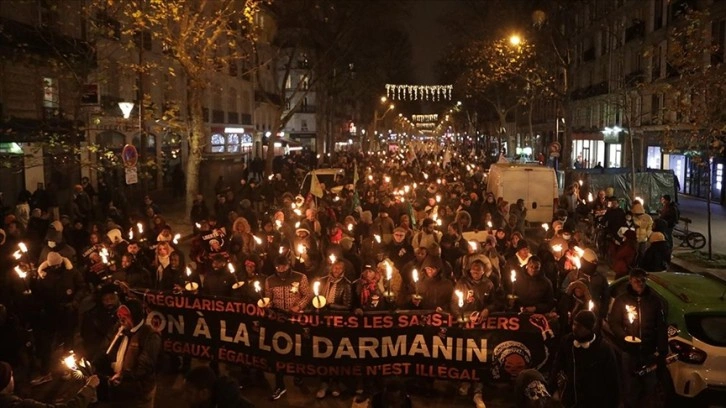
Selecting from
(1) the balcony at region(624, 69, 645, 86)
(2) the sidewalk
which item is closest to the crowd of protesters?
(2) the sidewalk

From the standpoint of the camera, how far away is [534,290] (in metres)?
8.65

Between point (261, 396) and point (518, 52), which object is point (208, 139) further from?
point (261, 396)

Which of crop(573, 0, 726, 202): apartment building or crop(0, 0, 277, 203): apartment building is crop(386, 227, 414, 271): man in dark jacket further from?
crop(573, 0, 726, 202): apartment building

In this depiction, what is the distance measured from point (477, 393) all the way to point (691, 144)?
13.1 metres

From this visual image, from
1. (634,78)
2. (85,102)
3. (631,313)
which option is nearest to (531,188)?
(85,102)

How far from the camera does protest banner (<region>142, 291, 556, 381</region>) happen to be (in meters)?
7.68

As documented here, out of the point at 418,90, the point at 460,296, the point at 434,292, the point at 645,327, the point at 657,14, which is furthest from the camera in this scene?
the point at 418,90

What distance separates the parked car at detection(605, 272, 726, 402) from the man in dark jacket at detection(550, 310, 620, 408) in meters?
1.94

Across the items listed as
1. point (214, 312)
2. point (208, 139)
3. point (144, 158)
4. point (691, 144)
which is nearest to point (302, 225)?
point (214, 312)

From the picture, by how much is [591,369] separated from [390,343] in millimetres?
2631

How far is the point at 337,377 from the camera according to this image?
7965 millimetres

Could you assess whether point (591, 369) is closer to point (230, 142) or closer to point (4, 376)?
point (4, 376)

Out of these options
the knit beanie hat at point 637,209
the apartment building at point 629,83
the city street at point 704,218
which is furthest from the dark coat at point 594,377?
the apartment building at point 629,83

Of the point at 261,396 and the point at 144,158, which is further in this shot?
the point at 144,158
